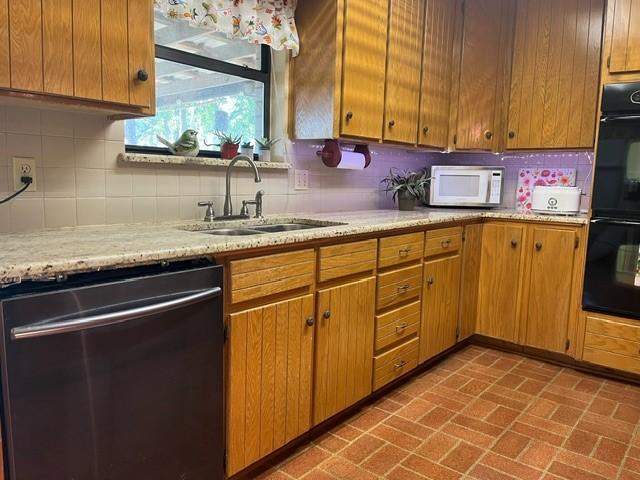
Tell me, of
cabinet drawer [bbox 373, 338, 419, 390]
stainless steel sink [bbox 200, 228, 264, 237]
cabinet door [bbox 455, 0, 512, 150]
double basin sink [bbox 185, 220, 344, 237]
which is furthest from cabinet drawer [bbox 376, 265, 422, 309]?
cabinet door [bbox 455, 0, 512, 150]

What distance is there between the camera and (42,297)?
1.13 meters

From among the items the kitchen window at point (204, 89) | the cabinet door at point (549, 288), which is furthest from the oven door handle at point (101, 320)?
the cabinet door at point (549, 288)

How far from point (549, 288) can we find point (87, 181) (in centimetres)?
259

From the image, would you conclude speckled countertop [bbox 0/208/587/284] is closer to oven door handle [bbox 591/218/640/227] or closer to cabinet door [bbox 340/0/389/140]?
cabinet door [bbox 340/0/389/140]

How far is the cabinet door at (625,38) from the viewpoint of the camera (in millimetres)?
2564

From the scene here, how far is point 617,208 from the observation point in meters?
2.65

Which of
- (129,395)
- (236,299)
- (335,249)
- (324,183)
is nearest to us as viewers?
(129,395)

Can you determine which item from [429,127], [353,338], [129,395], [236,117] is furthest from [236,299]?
[429,127]

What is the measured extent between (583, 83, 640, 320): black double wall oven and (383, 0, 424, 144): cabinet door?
3.40 feet

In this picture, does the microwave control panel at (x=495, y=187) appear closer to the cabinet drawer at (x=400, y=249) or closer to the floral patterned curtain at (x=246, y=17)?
the cabinet drawer at (x=400, y=249)

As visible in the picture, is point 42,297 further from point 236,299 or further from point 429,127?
point 429,127

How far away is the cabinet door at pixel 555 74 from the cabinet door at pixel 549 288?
0.68 meters

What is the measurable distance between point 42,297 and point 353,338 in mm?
1333

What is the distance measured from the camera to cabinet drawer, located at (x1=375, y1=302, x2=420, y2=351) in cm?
234
